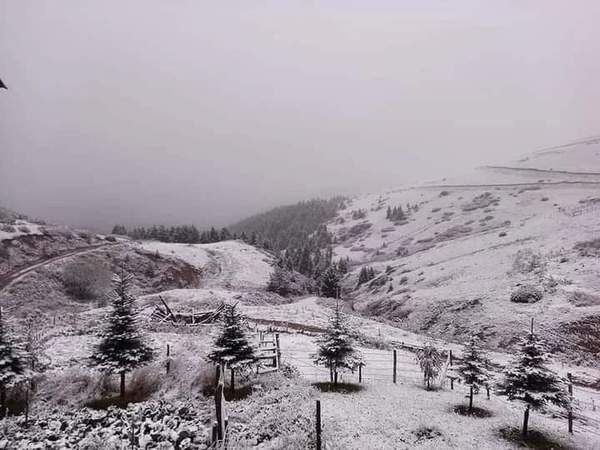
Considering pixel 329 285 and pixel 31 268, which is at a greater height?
pixel 31 268

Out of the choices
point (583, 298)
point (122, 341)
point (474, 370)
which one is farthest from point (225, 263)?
point (474, 370)

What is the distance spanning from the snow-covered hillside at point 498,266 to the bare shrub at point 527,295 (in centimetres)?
54

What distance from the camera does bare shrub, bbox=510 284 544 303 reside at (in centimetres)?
3344

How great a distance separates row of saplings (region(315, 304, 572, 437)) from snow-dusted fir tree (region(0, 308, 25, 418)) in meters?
12.2

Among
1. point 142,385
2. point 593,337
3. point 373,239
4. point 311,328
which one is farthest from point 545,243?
point 373,239

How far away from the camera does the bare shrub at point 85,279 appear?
4872 centimetres

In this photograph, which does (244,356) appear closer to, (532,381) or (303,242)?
(532,381)

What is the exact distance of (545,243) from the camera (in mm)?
47188

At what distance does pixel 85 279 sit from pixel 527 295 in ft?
167

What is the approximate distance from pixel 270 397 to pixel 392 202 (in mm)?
152306

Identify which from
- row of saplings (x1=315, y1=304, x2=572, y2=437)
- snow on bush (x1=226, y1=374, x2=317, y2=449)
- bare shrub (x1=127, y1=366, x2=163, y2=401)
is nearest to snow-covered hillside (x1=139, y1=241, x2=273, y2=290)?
bare shrub (x1=127, y1=366, x2=163, y2=401)

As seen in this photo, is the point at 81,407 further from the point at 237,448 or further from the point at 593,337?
the point at 593,337

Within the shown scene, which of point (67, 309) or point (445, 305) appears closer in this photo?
point (445, 305)

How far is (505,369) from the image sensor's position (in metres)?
14.1
